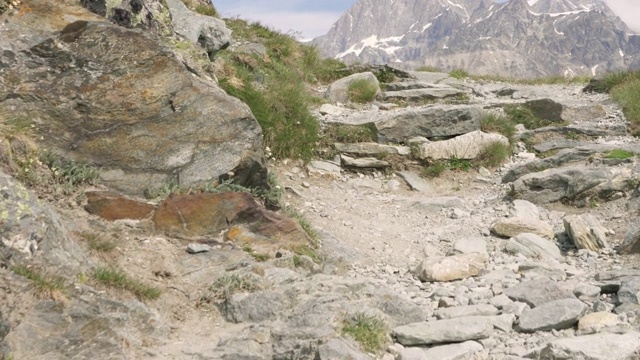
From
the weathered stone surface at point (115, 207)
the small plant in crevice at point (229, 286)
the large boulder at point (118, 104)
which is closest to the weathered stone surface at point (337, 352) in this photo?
the small plant in crevice at point (229, 286)

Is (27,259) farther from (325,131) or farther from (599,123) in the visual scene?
(599,123)

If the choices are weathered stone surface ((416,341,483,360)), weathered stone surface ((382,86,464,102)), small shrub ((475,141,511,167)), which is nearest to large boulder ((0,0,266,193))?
weathered stone surface ((416,341,483,360))

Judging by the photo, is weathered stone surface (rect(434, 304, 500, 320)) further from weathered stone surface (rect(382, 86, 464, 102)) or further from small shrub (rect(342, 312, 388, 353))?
weathered stone surface (rect(382, 86, 464, 102))

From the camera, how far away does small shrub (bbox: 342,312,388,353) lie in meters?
5.42

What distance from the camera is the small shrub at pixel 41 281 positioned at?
4801 mm

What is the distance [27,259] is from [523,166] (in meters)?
10.7

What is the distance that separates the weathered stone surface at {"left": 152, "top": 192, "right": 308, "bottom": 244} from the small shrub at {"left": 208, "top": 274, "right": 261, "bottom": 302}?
1150mm

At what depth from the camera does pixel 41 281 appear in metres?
4.82

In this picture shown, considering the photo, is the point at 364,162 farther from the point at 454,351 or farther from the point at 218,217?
the point at 454,351

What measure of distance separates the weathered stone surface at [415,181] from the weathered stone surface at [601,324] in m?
7.09

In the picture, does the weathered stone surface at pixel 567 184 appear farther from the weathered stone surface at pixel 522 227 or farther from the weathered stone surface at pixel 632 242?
the weathered stone surface at pixel 632 242

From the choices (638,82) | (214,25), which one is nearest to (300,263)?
(214,25)

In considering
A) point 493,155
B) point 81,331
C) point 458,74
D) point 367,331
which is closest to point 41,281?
point 81,331

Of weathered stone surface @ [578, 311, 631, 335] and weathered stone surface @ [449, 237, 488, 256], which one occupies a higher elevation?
weathered stone surface @ [578, 311, 631, 335]
